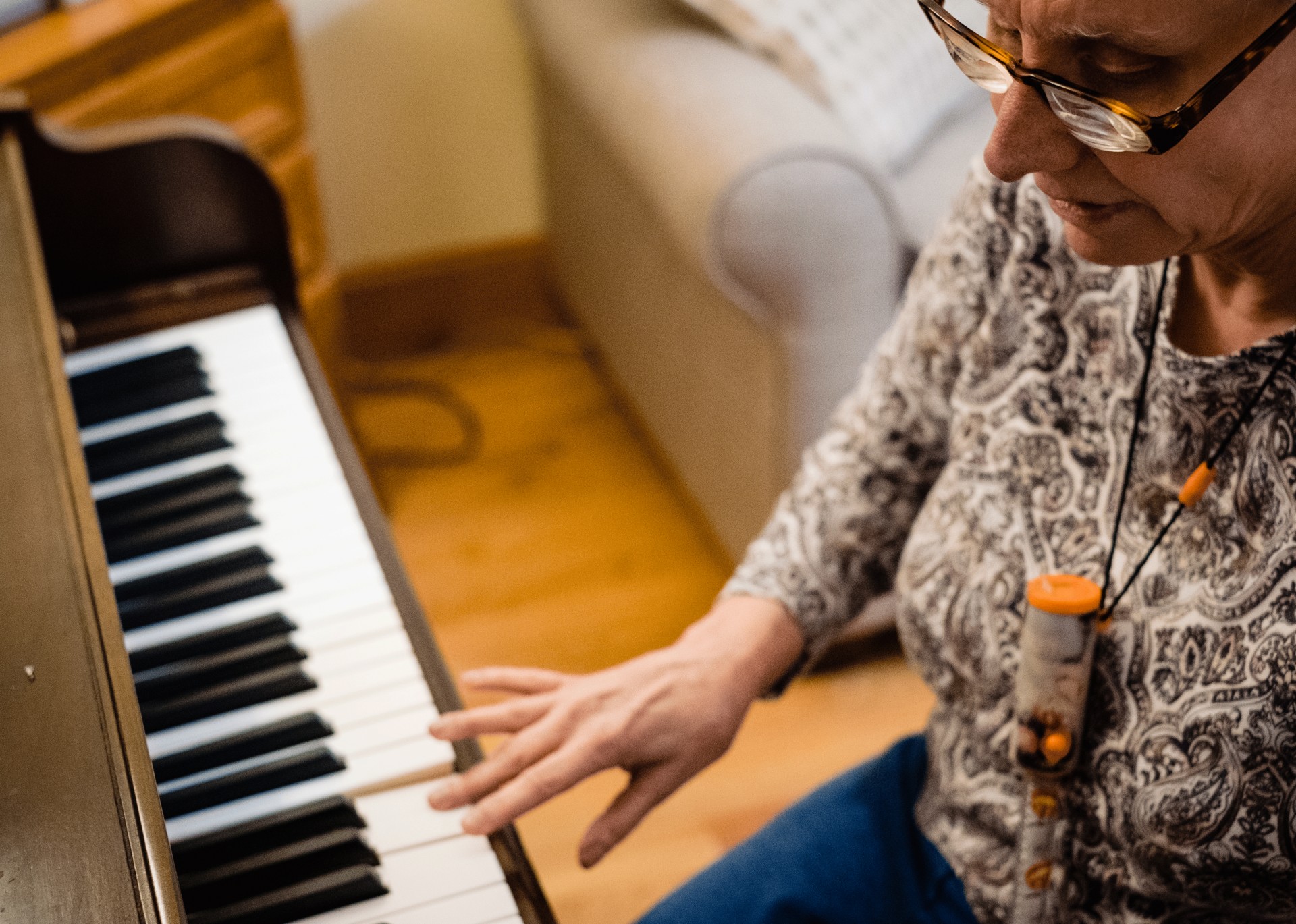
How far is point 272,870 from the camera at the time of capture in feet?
2.34

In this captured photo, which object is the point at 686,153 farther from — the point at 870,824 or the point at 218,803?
the point at 218,803

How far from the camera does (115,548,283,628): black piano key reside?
2.86 feet

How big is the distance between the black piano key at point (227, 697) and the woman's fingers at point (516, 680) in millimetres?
111

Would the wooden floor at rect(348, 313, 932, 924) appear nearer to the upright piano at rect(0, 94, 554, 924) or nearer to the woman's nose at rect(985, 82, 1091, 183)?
the upright piano at rect(0, 94, 554, 924)

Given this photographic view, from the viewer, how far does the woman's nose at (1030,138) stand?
0.60 m

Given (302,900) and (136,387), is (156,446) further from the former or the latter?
(302,900)

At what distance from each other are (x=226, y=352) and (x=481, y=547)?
1.04m

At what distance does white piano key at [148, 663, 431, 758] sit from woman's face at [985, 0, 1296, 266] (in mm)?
493

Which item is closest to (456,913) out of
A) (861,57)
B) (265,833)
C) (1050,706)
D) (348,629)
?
(265,833)

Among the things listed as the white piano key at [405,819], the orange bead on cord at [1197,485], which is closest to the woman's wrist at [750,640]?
the white piano key at [405,819]

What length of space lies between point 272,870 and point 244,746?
97mm

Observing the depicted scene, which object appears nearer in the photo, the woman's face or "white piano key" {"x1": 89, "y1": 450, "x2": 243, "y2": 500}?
the woman's face

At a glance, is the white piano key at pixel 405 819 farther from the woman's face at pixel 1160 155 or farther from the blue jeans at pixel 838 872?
the woman's face at pixel 1160 155

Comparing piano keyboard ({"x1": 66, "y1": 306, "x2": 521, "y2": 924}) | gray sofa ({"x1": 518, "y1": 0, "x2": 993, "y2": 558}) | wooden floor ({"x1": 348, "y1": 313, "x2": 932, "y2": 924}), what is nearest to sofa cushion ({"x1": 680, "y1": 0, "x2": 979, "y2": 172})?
gray sofa ({"x1": 518, "y1": 0, "x2": 993, "y2": 558})
